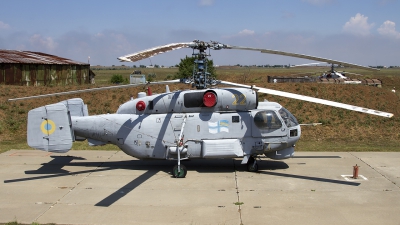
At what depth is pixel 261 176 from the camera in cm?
→ 1258

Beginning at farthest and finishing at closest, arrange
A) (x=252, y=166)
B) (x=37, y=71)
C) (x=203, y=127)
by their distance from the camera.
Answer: (x=37, y=71), (x=252, y=166), (x=203, y=127)

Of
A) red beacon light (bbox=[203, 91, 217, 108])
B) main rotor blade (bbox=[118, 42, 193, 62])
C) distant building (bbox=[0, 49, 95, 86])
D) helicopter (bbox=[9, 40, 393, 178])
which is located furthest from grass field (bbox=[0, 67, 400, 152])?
main rotor blade (bbox=[118, 42, 193, 62])

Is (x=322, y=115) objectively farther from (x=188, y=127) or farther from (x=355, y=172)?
(x=188, y=127)

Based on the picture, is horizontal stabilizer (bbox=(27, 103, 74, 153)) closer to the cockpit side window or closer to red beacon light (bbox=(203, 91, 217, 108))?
red beacon light (bbox=(203, 91, 217, 108))

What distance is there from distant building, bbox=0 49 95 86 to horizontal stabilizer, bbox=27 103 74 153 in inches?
831

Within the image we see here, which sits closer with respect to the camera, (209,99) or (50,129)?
(209,99)

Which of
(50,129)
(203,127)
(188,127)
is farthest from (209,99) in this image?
(50,129)

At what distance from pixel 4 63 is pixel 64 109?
851 inches

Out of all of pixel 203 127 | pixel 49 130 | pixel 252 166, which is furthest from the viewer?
pixel 252 166

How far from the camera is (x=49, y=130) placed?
12.5 m

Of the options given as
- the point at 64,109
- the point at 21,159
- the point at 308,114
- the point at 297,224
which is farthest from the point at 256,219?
the point at 308,114

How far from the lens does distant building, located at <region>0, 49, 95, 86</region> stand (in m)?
31.5

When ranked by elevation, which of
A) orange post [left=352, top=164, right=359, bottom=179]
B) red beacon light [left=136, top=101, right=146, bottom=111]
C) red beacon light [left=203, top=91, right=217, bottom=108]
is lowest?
orange post [left=352, top=164, right=359, bottom=179]

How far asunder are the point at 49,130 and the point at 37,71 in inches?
934
